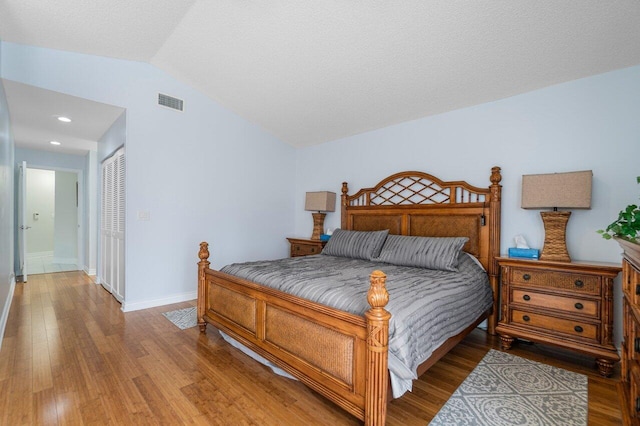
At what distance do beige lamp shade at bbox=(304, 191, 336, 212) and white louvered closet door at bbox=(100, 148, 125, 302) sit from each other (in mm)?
2532

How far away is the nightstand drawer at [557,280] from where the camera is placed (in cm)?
230

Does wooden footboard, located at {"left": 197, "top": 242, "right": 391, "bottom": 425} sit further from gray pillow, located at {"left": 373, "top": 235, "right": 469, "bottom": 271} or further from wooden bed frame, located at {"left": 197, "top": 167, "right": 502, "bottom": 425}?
gray pillow, located at {"left": 373, "top": 235, "right": 469, "bottom": 271}

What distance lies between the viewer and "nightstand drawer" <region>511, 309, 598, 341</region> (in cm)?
230

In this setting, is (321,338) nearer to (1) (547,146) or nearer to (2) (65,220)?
(1) (547,146)

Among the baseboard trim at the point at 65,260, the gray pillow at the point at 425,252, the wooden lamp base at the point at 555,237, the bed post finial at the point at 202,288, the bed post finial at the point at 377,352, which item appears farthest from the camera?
the baseboard trim at the point at 65,260

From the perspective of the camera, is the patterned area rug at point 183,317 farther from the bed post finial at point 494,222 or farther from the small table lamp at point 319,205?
the bed post finial at point 494,222

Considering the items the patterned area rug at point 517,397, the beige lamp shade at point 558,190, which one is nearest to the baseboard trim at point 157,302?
the patterned area rug at point 517,397

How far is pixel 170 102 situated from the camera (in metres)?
3.94

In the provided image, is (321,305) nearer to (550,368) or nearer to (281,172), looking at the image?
(550,368)

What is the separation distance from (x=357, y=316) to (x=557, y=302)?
1.92m

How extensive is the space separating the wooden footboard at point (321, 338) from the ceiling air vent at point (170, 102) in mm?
2547

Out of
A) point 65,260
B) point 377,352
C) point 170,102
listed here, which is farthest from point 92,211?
point 377,352

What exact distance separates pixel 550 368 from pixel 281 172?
Result: 4.32 m

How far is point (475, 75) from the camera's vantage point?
2.86 m
